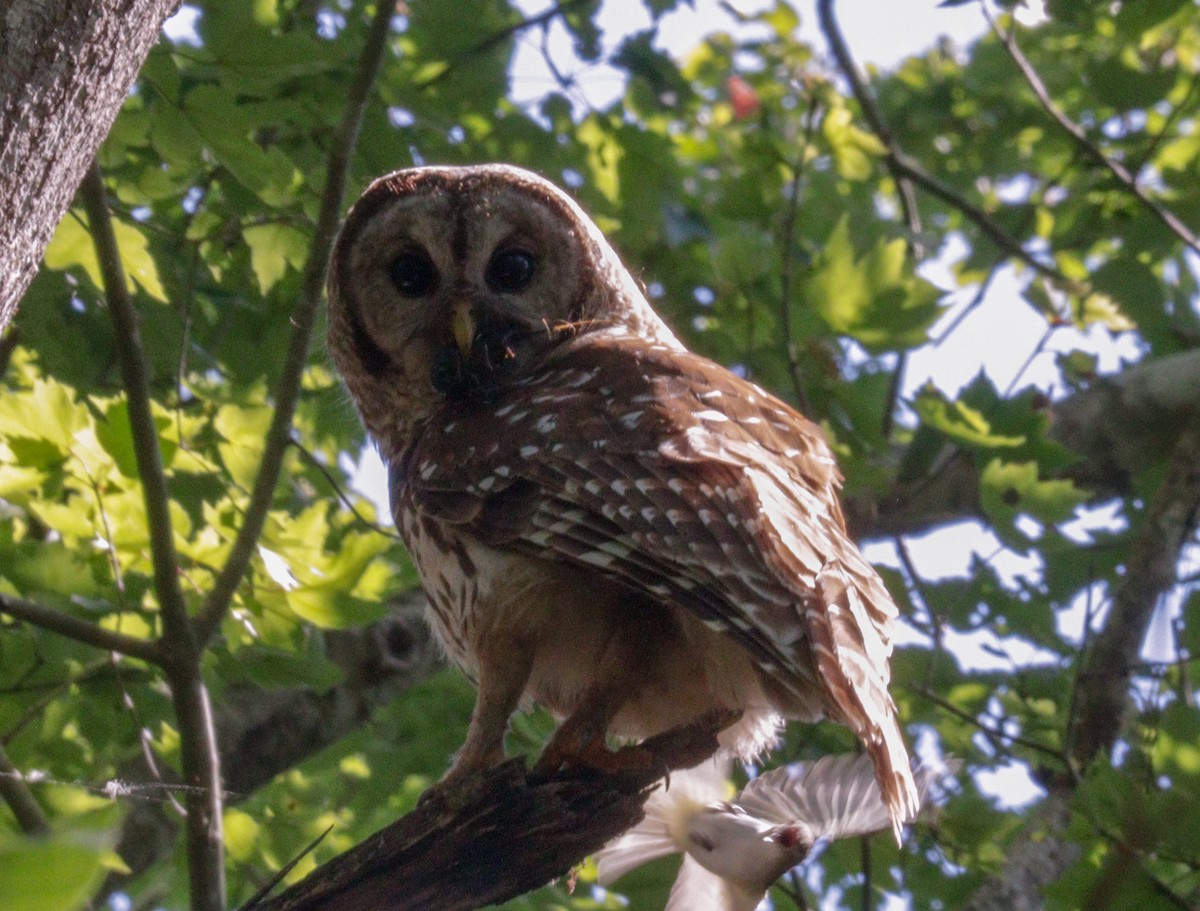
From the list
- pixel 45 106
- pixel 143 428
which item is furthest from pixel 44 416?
pixel 45 106

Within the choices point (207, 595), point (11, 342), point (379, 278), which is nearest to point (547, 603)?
point (207, 595)

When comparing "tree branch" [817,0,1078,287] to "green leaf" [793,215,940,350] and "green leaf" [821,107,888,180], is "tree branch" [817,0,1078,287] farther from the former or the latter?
"green leaf" [793,215,940,350]

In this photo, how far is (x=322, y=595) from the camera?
2.80 metres

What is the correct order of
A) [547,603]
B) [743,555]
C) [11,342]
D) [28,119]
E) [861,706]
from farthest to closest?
[11,342], [547,603], [743,555], [861,706], [28,119]

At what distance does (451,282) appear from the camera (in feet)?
10.0

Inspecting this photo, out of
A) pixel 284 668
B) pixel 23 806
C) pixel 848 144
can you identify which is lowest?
pixel 23 806

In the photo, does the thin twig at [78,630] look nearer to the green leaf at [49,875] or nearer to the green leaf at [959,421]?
the green leaf at [959,421]

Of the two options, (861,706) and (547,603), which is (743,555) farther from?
(547,603)

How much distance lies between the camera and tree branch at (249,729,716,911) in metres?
1.83

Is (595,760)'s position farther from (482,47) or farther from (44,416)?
(482,47)

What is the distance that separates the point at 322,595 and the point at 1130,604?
2476mm

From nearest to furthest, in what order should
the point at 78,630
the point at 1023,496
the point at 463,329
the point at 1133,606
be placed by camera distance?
the point at 78,630, the point at 463,329, the point at 1023,496, the point at 1133,606

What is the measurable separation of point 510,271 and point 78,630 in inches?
49.4

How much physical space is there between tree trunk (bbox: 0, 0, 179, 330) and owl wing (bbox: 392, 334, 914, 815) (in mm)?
894
